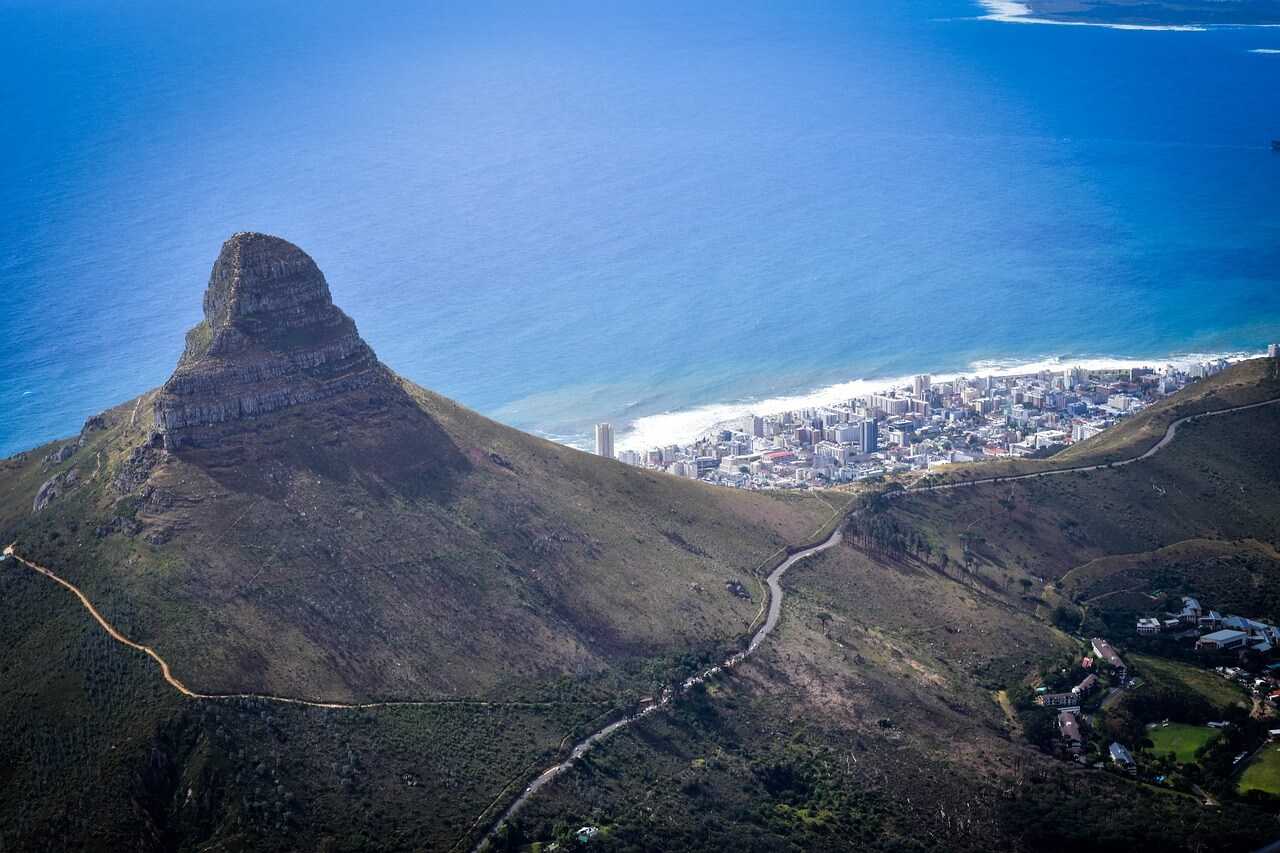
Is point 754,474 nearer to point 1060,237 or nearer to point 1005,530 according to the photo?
point 1005,530

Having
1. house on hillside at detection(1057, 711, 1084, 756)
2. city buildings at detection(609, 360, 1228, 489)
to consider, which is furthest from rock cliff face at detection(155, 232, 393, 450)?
house on hillside at detection(1057, 711, 1084, 756)

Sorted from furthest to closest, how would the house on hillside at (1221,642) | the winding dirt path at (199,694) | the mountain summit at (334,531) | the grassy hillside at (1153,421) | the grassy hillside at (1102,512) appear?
the grassy hillside at (1153,421)
the grassy hillside at (1102,512)
the house on hillside at (1221,642)
the mountain summit at (334,531)
the winding dirt path at (199,694)

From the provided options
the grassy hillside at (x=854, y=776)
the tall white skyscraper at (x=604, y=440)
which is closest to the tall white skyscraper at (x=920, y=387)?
the tall white skyscraper at (x=604, y=440)

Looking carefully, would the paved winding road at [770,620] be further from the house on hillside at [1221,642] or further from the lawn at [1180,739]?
the lawn at [1180,739]

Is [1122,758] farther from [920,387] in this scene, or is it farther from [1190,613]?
[920,387]

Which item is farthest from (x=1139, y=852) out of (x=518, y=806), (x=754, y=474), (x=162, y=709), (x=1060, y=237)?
(x=1060, y=237)

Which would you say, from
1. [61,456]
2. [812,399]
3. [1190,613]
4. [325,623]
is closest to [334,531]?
[325,623]

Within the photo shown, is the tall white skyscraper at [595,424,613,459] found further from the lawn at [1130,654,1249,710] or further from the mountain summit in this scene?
the lawn at [1130,654,1249,710]
